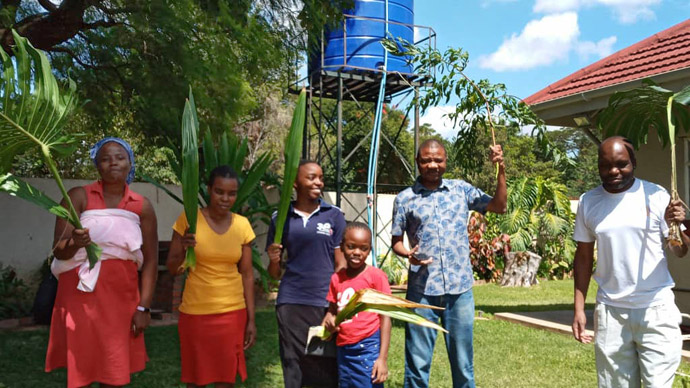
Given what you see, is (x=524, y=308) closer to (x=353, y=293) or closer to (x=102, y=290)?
(x=353, y=293)

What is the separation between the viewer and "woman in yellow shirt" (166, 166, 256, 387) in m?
3.21

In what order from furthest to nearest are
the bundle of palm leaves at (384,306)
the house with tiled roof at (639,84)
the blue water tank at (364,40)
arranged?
the blue water tank at (364,40), the house with tiled roof at (639,84), the bundle of palm leaves at (384,306)

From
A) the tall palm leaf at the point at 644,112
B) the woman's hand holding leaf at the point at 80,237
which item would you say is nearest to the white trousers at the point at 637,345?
the tall palm leaf at the point at 644,112

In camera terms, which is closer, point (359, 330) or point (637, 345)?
point (637, 345)

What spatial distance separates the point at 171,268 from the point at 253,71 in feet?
18.9

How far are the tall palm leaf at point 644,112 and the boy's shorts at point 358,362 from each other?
73.2 inches

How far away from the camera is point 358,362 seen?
3.17m

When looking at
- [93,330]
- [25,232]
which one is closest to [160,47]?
[25,232]

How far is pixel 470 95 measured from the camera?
14.9 ft

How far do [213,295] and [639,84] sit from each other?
18.1 ft

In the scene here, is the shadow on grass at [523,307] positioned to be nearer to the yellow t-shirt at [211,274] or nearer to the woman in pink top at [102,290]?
the yellow t-shirt at [211,274]

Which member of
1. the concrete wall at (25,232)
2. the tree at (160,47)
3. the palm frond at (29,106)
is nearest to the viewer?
the palm frond at (29,106)

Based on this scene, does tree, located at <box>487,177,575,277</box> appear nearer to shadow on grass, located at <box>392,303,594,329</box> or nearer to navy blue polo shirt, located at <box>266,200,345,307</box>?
shadow on grass, located at <box>392,303,594,329</box>

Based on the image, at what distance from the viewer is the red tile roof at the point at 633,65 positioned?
274 inches
